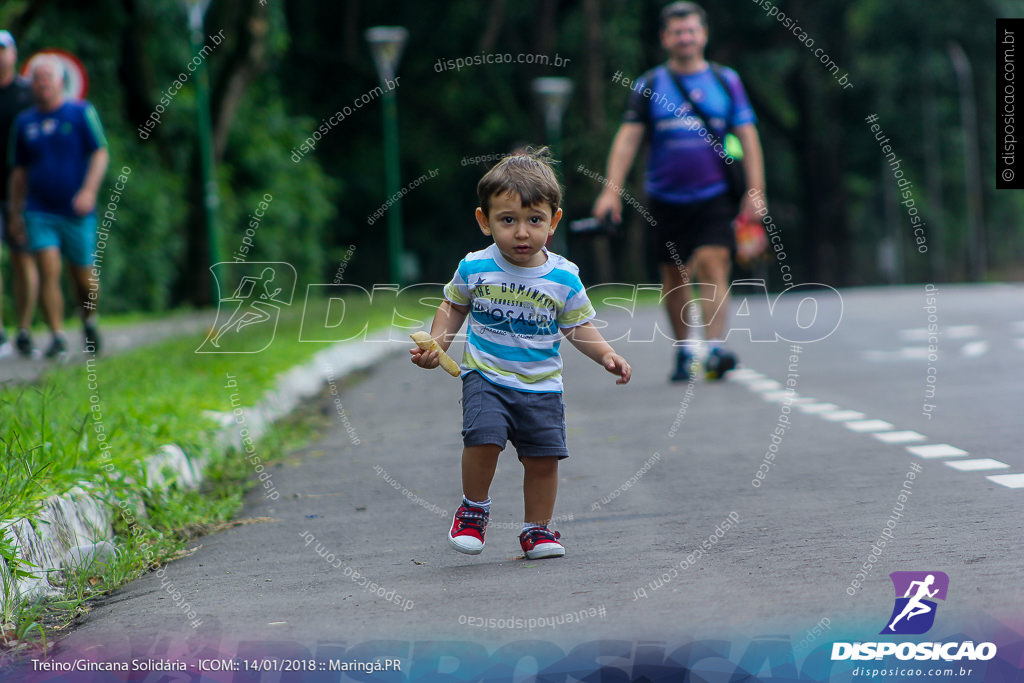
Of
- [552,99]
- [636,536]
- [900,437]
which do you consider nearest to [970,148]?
[552,99]

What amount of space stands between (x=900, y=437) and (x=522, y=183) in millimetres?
2841

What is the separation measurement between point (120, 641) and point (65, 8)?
2022cm

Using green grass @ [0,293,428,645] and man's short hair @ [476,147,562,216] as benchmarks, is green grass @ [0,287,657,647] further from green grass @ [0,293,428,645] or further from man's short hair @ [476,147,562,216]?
man's short hair @ [476,147,562,216]

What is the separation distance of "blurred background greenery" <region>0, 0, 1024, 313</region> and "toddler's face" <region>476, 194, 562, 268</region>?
1626 centimetres

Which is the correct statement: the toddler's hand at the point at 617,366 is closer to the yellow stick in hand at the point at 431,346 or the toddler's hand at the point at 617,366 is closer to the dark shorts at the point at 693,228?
the yellow stick in hand at the point at 431,346

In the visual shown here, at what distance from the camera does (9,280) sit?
19.3 m

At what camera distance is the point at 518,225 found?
14.4ft

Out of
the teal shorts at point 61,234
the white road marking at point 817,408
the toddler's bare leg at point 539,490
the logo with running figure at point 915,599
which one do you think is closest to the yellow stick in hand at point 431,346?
the toddler's bare leg at point 539,490

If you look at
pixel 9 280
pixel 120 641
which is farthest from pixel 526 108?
pixel 120 641

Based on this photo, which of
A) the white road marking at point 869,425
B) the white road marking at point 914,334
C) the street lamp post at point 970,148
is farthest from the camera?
the street lamp post at point 970,148

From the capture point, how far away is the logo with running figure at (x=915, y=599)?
131 inches

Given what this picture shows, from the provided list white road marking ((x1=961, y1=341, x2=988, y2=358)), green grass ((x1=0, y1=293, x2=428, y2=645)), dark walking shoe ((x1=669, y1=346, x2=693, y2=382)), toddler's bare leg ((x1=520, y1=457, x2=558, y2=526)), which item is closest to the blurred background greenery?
green grass ((x1=0, y1=293, x2=428, y2=645))

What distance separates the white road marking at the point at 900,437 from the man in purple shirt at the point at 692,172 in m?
2.53

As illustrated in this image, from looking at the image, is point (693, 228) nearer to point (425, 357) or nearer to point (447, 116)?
point (425, 357)
